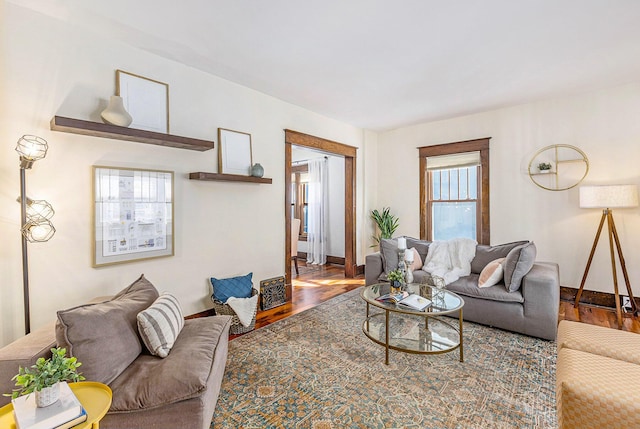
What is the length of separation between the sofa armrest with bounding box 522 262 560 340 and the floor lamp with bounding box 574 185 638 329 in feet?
3.49

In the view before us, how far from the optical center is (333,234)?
266 inches

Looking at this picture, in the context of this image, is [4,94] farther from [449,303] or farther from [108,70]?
[449,303]

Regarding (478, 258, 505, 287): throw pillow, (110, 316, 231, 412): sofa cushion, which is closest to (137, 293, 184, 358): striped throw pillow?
(110, 316, 231, 412): sofa cushion

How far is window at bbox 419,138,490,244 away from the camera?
15.6 ft

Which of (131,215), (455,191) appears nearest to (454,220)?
(455,191)

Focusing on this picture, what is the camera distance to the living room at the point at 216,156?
2260 millimetres

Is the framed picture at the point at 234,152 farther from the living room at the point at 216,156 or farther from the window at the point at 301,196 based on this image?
the window at the point at 301,196

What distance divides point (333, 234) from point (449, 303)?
13.9 ft

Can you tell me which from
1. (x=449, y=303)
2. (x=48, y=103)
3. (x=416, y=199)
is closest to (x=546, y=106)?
(x=416, y=199)

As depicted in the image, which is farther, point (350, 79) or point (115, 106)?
point (350, 79)

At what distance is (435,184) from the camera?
17.6 ft

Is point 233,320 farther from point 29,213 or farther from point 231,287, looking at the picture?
point 29,213

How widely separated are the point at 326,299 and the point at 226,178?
2.12 m

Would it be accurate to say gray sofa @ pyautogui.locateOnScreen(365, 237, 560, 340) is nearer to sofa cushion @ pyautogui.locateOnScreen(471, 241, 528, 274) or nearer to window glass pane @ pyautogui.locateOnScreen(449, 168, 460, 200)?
sofa cushion @ pyautogui.locateOnScreen(471, 241, 528, 274)
